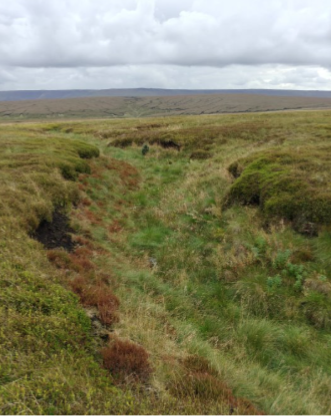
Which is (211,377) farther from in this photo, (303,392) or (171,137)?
(171,137)

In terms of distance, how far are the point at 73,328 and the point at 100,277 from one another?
2.68 meters

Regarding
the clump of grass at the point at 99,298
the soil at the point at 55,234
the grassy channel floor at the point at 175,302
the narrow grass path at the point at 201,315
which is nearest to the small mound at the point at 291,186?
the grassy channel floor at the point at 175,302

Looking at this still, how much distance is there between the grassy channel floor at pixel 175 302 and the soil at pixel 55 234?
37cm

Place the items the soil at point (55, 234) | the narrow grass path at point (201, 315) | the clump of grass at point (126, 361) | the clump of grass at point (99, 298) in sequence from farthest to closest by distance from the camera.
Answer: the soil at point (55, 234) < the clump of grass at point (99, 298) < the narrow grass path at point (201, 315) < the clump of grass at point (126, 361)

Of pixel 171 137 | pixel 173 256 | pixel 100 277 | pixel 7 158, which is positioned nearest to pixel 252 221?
pixel 173 256

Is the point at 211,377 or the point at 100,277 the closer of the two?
the point at 211,377

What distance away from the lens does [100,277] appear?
286 inches

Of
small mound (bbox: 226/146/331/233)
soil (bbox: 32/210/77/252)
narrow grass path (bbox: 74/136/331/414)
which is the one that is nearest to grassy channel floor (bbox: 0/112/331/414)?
narrow grass path (bbox: 74/136/331/414)

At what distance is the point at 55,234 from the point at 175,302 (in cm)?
439

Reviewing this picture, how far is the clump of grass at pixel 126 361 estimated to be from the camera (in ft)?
13.2

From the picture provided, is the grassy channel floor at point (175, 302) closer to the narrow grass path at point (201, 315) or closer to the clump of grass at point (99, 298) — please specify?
the narrow grass path at point (201, 315)

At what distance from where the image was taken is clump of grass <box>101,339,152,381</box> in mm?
4016

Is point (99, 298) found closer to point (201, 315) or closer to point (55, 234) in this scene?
point (201, 315)

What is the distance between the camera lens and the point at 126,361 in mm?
4184
